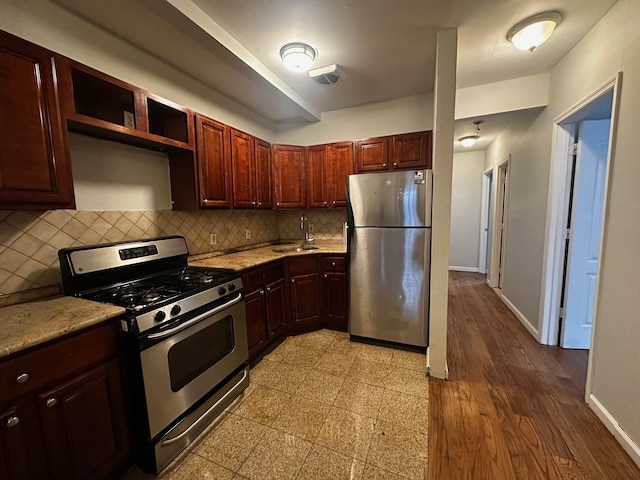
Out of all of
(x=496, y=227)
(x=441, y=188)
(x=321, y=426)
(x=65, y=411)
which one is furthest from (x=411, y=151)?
(x=65, y=411)

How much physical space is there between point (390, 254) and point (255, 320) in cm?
138

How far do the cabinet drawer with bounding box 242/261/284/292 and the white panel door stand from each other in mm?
2790

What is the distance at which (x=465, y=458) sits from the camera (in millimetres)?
1449

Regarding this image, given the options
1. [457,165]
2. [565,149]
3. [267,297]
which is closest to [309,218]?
[267,297]

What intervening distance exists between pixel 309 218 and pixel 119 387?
8.73ft

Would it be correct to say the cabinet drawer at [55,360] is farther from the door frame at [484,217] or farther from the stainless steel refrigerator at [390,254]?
the door frame at [484,217]

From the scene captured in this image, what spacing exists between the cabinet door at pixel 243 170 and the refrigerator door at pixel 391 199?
107 cm

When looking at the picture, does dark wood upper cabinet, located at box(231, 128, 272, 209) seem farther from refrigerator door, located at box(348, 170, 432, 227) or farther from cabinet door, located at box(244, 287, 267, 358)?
refrigerator door, located at box(348, 170, 432, 227)

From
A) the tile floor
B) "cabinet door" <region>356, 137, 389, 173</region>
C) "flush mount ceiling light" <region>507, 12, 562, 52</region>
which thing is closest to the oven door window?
the tile floor

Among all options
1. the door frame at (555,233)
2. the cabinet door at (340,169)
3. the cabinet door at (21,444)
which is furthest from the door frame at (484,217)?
the cabinet door at (21,444)

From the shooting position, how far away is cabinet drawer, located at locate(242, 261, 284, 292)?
2.26m

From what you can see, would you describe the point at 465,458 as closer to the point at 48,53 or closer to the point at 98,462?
the point at 98,462

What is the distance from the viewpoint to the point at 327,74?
2.43 meters

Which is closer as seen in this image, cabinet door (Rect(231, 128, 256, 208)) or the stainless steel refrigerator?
the stainless steel refrigerator
